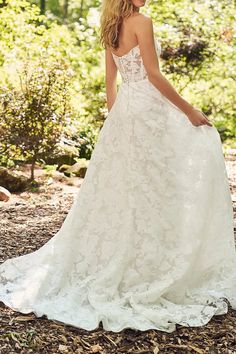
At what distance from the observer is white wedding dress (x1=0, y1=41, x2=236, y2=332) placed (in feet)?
10.9

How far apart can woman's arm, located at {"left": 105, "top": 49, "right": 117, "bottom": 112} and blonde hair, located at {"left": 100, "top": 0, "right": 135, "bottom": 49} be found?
176mm

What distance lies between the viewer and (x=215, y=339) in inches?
119

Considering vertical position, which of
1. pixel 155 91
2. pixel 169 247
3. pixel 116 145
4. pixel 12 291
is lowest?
pixel 12 291

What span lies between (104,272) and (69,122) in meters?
3.80

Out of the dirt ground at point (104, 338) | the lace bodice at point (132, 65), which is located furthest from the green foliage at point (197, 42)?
the dirt ground at point (104, 338)

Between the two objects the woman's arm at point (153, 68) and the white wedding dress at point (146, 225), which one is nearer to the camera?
the woman's arm at point (153, 68)

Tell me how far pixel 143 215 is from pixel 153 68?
35.0 inches

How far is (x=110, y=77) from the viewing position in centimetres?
375

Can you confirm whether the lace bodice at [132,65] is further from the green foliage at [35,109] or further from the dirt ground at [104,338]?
the green foliage at [35,109]

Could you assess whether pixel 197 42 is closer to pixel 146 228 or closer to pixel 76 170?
pixel 76 170

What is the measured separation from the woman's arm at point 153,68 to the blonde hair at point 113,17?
0.10 metres

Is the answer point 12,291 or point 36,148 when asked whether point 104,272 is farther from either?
point 36,148

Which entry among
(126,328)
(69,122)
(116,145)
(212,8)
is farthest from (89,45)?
(126,328)

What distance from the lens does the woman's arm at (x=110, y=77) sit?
3.65 meters
